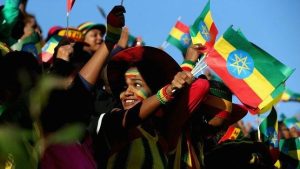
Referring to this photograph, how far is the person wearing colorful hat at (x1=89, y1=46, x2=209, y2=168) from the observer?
9.52 ft

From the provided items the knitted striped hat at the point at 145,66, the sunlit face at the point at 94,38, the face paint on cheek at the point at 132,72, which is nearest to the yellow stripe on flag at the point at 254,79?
the knitted striped hat at the point at 145,66

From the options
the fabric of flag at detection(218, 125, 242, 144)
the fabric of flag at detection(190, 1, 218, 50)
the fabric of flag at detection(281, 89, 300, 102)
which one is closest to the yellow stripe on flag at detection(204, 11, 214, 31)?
the fabric of flag at detection(190, 1, 218, 50)

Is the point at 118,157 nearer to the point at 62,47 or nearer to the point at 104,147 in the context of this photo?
the point at 104,147

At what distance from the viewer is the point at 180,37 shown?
296 inches

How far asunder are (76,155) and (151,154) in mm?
695

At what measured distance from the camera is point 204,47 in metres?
3.95

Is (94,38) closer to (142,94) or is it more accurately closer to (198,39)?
(198,39)

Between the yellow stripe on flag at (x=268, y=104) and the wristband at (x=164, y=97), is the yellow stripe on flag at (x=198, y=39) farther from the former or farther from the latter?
the wristband at (x=164, y=97)

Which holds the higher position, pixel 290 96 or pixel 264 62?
pixel 264 62

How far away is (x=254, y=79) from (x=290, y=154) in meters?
1.73

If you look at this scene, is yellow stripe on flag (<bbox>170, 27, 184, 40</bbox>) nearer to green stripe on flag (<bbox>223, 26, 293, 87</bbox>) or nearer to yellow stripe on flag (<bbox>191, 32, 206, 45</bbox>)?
yellow stripe on flag (<bbox>191, 32, 206, 45</bbox>)

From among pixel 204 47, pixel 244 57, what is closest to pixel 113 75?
pixel 204 47

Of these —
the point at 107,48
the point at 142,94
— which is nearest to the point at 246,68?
the point at 142,94

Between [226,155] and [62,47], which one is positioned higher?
[62,47]
